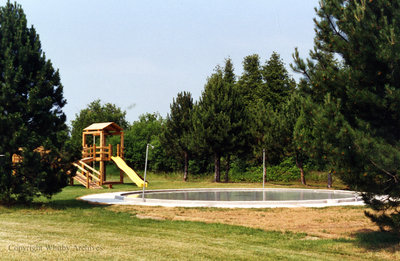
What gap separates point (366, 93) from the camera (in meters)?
7.96

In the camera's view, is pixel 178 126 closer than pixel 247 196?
No

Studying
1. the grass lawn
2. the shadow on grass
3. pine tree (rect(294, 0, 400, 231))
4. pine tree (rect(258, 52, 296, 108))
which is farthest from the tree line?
pine tree (rect(258, 52, 296, 108))

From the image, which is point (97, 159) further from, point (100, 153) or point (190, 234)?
point (190, 234)

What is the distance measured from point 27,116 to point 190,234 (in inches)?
333

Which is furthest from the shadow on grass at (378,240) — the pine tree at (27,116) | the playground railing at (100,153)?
the playground railing at (100,153)

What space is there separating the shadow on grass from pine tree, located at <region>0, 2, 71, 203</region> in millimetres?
9987

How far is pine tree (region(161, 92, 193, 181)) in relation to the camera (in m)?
35.0

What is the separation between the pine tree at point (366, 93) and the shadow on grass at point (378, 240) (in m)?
0.49

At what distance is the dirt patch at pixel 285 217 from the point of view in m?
10.7

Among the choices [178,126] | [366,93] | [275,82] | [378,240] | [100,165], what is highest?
[275,82]

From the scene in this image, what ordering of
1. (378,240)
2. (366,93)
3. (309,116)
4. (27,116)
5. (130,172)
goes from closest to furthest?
1. (366,93)
2. (309,116)
3. (378,240)
4. (27,116)
5. (130,172)

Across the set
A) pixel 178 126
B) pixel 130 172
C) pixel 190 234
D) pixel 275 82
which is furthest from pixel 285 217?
pixel 275 82

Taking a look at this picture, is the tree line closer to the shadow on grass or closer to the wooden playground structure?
the shadow on grass

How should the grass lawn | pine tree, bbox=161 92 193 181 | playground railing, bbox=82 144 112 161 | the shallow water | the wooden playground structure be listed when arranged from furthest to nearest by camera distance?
pine tree, bbox=161 92 193 181, playground railing, bbox=82 144 112 161, the wooden playground structure, the shallow water, the grass lawn
